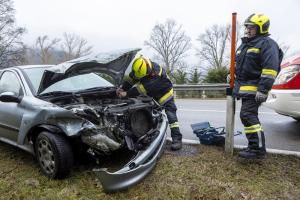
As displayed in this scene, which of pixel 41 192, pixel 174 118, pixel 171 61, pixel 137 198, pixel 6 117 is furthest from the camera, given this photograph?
pixel 171 61

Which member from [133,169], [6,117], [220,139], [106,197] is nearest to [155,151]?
[133,169]

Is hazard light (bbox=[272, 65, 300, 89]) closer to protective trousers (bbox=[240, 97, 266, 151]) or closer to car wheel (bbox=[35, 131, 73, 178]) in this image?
protective trousers (bbox=[240, 97, 266, 151])

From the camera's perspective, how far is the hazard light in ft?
15.2

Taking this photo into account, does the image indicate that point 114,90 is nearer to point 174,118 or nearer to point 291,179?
point 174,118

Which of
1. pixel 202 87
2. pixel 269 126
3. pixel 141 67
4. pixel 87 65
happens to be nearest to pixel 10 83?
pixel 87 65

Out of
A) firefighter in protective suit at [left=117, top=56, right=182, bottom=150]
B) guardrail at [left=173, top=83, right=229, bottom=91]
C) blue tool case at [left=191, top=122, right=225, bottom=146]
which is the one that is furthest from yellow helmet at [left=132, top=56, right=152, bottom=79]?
guardrail at [left=173, top=83, right=229, bottom=91]

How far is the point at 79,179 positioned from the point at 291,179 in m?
2.43

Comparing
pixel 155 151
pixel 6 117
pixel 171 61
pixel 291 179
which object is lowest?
pixel 171 61

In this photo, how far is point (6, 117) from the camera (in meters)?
4.31

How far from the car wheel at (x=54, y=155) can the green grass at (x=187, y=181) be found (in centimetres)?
12

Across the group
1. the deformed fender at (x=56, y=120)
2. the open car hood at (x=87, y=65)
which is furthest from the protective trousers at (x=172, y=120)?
the deformed fender at (x=56, y=120)

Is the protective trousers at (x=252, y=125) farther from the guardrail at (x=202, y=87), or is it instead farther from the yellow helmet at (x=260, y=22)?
the guardrail at (x=202, y=87)

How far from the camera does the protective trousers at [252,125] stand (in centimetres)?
370

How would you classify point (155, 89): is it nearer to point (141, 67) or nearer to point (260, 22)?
point (141, 67)
